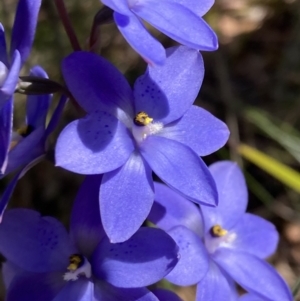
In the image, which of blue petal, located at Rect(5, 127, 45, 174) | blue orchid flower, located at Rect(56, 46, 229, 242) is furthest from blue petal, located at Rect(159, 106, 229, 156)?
blue petal, located at Rect(5, 127, 45, 174)

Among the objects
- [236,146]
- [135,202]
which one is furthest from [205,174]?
[236,146]

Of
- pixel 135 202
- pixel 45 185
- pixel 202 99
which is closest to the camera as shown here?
pixel 135 202

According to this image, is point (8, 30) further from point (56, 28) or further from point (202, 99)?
point (202, 99)

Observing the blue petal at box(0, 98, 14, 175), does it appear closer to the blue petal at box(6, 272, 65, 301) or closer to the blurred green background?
the blue petal at box(6, 272, 65, 301)

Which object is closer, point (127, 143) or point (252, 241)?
point (127, 143)

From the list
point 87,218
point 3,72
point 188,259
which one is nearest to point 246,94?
point 188,259

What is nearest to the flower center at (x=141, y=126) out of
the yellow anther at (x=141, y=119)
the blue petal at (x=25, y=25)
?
the yellow anther at (x=141, y=119)
